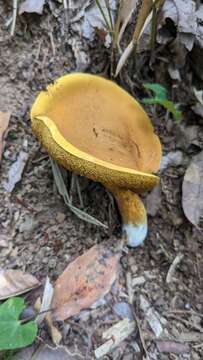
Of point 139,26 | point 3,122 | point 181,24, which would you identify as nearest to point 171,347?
point 3,122

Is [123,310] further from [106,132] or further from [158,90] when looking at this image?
[158,90]

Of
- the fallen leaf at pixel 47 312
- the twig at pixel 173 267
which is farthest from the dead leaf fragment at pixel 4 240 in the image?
the twig at pixel 173 267

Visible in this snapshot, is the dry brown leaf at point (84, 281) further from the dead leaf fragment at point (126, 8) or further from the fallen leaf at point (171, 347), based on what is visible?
the dead leaf fragment at point (126, 8)

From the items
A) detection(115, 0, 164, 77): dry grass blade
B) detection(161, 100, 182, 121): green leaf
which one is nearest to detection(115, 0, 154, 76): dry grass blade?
detection(115, 0, 164, 77): dry grass blade

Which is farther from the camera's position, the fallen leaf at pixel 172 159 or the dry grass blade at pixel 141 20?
the fallen leaf at pixel 172 159

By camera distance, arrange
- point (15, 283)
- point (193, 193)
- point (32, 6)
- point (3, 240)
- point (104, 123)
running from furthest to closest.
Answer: point (32, 6) → point (193, 193) → point (104, 123) → point (3, 240) → point (15, 283)

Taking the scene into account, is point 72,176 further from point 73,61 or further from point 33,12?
point 33,12
